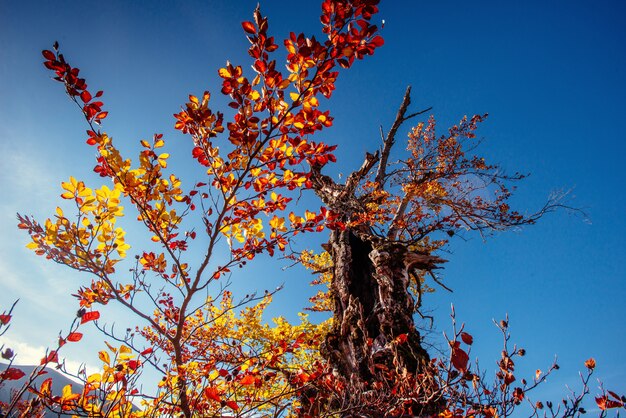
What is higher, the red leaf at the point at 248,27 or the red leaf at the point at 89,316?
the red leaf at the point at 248,27

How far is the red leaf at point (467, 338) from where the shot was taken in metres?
2.04

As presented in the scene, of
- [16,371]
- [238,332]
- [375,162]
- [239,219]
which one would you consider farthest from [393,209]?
[16,371]

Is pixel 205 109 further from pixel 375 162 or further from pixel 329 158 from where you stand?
pixel 375 162

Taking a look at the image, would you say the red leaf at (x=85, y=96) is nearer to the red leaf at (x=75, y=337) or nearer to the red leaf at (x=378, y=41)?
the red leaf at (x=75, y=337)

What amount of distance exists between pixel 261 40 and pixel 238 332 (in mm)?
8565

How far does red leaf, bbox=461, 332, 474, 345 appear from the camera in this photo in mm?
2039

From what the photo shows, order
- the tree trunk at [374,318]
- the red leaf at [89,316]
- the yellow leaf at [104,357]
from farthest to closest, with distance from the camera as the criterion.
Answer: the tree trunk at [374,318], the yellow leaf at [104,357], the red leaf at [89,316]

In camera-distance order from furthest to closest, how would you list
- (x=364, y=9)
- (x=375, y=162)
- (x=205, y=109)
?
(x=375, y=162)
(x=205, y=109)
(x=364, y=9)

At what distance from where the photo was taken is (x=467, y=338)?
6.81ft

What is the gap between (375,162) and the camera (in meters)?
7.96

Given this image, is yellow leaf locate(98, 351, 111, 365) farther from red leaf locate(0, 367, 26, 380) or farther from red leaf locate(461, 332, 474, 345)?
red leaf locate(461, 332, 474, 345)

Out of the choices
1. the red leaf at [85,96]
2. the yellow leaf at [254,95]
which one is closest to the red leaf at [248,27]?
the yellow leaf at [254,95]

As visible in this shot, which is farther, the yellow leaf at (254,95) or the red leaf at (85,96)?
the yellow leaf at (254,95)

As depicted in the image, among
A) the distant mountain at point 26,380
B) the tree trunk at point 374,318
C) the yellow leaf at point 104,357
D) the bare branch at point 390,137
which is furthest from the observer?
the bare branch at point 390,137
